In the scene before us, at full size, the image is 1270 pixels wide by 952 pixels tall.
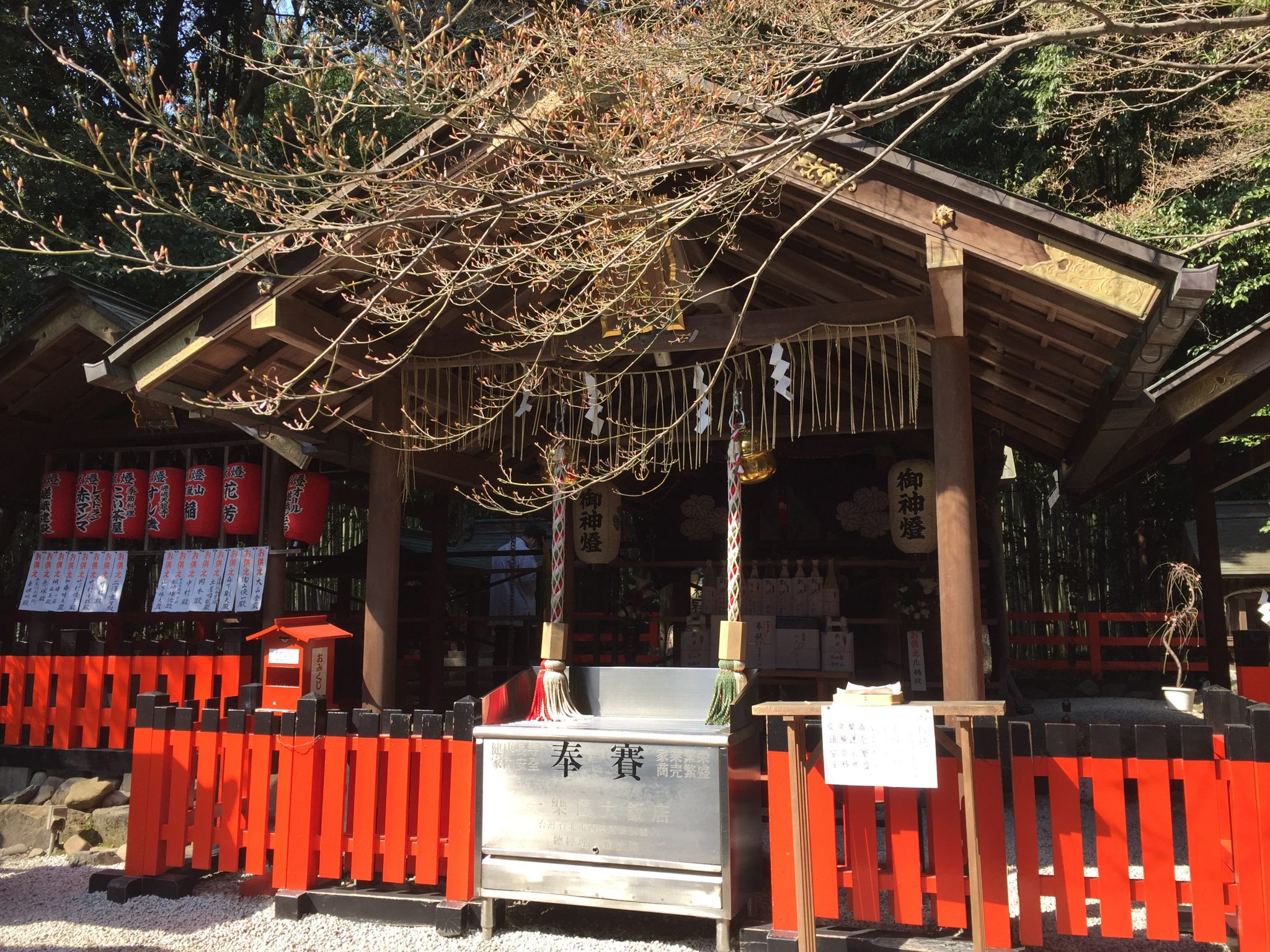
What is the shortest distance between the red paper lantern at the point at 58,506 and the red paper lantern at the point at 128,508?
0.60m

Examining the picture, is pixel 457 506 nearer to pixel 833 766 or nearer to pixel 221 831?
pixel 221 831

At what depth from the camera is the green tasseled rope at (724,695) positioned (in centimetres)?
535

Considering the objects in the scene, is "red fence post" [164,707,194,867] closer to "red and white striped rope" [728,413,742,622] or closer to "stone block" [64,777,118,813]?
"stone block" [64,777,118,813]

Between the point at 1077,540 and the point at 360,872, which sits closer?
the point at 360,872

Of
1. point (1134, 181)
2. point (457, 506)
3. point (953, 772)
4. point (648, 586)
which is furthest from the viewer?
point (457, 506)

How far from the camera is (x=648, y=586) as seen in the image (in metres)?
10.9

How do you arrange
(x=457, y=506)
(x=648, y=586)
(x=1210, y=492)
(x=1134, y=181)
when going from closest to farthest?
(x=1210, y=492)
(x=648, y=586)
(x=1134, y=181)
(x=457, y=506)

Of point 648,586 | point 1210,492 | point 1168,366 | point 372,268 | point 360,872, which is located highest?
point 1168,366

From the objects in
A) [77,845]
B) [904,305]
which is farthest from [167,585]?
[904,305]

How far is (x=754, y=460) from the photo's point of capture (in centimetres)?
749

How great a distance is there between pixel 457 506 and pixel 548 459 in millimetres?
16116

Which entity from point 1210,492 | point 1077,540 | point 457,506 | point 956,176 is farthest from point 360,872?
point 457,506

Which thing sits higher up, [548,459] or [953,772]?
[548,459]

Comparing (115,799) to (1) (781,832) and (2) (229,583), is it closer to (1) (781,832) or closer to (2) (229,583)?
(2) (229,583)
